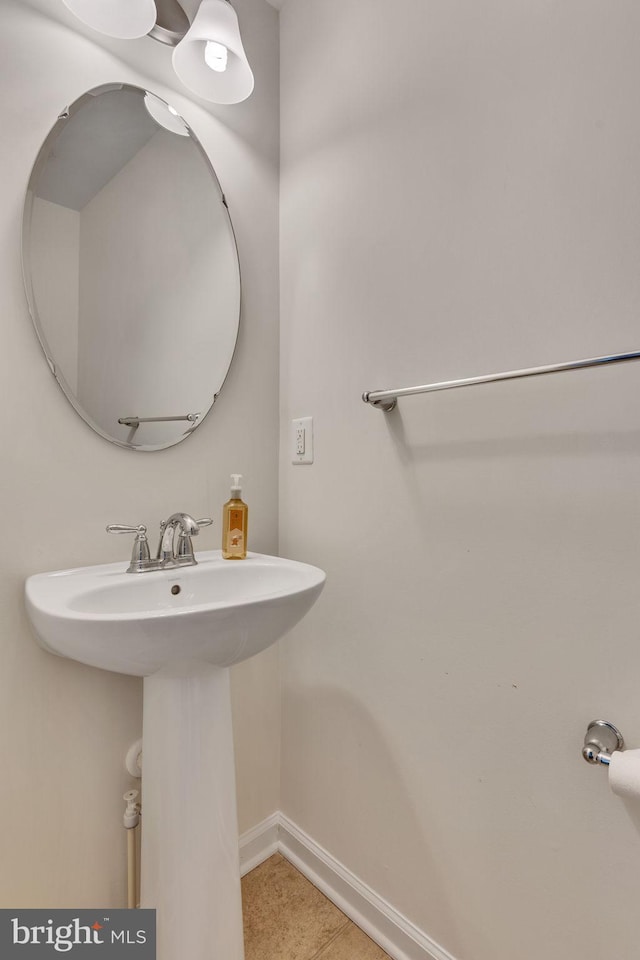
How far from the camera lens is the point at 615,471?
0.71 metres

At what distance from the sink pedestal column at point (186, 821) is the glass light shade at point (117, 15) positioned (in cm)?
124

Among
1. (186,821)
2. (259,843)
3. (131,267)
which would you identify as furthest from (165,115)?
(259,843)

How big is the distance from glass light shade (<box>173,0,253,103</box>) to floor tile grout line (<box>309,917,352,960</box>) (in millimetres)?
1914

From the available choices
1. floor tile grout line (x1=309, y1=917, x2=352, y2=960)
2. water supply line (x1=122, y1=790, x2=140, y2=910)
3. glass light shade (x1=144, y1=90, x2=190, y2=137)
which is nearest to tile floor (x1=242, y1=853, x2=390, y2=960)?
floor tile grout line (x1=309, y1=917, x2=352, y2=960)

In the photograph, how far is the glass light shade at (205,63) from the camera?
100cm

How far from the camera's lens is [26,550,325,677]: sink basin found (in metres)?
0.65

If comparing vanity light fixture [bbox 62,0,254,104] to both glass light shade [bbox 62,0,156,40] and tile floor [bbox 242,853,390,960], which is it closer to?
glass light shade [bbox 62,0,156,40]

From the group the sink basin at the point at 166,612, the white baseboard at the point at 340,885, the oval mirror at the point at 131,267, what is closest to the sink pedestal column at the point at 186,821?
the sink basin at the point at 166,612

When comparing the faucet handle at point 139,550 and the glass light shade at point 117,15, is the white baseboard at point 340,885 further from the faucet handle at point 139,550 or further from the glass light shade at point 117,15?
the glass light shade at point 117,15

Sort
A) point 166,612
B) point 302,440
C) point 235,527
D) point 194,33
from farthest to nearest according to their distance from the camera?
point 302,440, point 235,527, point 194,33, point 166,612

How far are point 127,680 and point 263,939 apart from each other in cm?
65

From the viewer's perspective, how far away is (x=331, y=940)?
1.03 m

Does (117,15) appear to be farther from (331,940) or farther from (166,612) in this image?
(331,940)

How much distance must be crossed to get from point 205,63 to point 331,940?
197cm
